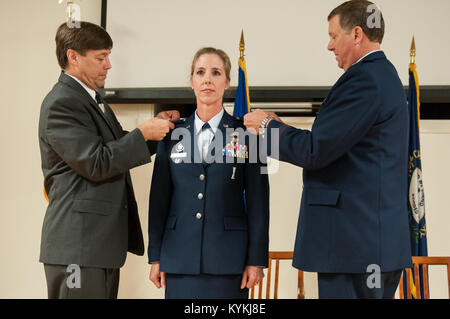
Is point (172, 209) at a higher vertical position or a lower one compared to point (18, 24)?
lower

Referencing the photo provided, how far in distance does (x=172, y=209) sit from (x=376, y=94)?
94 centimetres

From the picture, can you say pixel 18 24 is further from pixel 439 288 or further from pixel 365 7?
pixel 439 288

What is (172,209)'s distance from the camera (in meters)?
2.00

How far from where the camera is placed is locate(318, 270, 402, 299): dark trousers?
1.70 metres

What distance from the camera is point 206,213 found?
194cm

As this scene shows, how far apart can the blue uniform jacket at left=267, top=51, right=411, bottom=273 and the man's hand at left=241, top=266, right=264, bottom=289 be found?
198 millimetres

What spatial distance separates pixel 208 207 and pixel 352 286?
636 millimetres

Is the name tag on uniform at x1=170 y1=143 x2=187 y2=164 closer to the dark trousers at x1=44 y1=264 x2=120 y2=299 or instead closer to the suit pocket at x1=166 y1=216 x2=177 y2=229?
the suit pocket at x1=166 y1=216 x2=177 y2=229

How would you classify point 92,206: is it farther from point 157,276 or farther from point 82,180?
point 157,276

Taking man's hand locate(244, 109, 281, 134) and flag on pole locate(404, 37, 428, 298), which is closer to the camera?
man's hand locate(244, 109, 281, 134)

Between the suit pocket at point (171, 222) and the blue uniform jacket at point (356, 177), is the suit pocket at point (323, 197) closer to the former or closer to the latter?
the blue uniform jacket at point (356, 177)

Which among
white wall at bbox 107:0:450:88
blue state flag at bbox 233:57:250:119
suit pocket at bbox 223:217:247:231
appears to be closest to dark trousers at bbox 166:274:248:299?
suit pocket at bbox 223:217:247:231

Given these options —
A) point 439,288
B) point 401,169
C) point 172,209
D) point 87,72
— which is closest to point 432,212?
point 439,288

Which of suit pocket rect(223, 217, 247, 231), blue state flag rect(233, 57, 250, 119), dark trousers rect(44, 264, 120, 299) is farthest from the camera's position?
blue state flag rect(233, 57, 250, 119)
